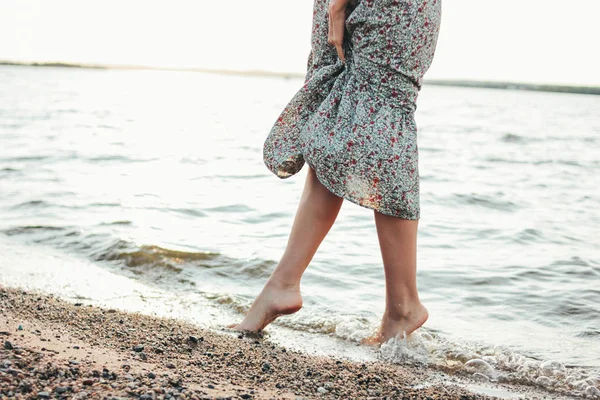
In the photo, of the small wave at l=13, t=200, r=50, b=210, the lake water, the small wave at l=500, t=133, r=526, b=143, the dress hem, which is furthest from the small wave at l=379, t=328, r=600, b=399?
the small wave at l=500, t=133, r=526, b=143

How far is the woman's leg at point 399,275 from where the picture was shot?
103 inches

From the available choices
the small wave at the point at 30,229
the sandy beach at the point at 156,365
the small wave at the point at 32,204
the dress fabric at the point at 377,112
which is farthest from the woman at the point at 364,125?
the small wave at the point at 32,204

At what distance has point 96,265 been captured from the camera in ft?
13.9

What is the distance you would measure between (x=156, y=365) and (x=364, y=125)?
1.14 meters

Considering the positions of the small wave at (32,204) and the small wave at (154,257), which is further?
the small wave at (32,204)

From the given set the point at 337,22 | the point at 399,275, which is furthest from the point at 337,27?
the point at 399,275

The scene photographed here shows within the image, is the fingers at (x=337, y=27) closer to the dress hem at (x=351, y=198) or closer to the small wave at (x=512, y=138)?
the dress hem at (x=351, y=198)

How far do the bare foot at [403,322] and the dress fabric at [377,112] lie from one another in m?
0.49

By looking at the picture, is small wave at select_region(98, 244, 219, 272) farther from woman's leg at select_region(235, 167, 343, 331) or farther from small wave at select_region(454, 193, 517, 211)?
small wave at select_region(454, 193, 517, 211)

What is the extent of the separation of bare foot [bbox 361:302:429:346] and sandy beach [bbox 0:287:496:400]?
187mm

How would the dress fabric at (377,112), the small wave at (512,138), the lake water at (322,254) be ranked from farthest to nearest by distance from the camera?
1. the small wave at (512,138)
2. the lake water at (322,254)
3. the dress fabric at (377,112)

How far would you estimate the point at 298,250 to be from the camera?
9.09 ft

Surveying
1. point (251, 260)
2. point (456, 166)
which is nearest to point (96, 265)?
point (251, 260)

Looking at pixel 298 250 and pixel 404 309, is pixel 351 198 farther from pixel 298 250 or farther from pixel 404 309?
pixel 404 309
